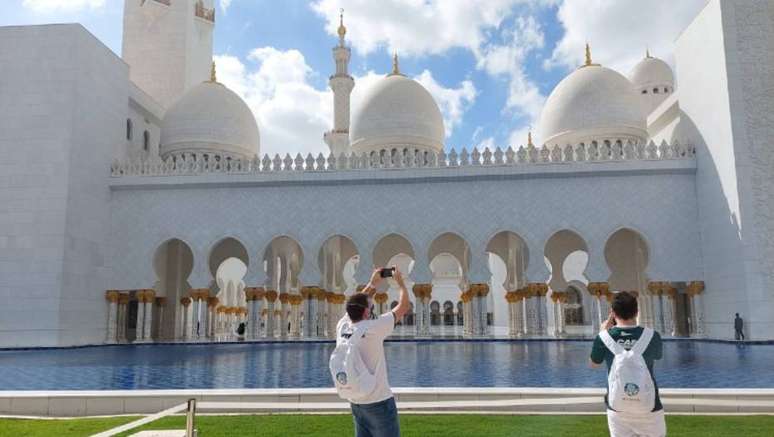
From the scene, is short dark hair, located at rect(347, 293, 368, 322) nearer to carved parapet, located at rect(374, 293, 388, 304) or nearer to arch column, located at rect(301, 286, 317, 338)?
arch column, located at rect(301, 286, 317, 338)

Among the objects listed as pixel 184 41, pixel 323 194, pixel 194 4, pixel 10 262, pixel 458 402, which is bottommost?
pixel 458 402

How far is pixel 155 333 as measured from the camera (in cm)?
1711

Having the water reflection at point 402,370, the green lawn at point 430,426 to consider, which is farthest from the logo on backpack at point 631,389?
the water reflection at point 402,370

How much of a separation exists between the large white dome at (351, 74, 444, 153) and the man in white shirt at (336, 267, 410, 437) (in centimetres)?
1543

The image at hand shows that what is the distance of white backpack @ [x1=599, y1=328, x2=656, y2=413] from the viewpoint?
238cm

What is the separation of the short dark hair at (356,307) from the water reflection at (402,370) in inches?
139

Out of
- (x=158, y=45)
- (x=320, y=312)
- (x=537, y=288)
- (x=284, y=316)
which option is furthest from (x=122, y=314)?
(x=537, y=288)

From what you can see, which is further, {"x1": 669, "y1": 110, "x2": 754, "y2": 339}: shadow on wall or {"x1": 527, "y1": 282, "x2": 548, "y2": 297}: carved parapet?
{"x1": 527, "y1": 282, "x2": 548, "y2": 297}: carved parapet

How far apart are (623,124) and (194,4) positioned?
1506cm

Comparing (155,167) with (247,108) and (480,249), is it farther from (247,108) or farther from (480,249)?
(480,249)

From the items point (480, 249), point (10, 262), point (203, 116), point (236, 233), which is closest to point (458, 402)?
point (480, 249)

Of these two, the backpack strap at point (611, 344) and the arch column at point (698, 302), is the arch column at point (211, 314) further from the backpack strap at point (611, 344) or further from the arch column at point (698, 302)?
the backpack strap at point (611, 344)

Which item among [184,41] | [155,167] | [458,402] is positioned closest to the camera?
[458,402]

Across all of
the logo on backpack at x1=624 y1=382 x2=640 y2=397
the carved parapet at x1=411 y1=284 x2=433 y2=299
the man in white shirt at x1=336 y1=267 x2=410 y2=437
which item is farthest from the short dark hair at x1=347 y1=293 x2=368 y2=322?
the carved parapet at x1=411 y1=284 x2=433 y2=299
